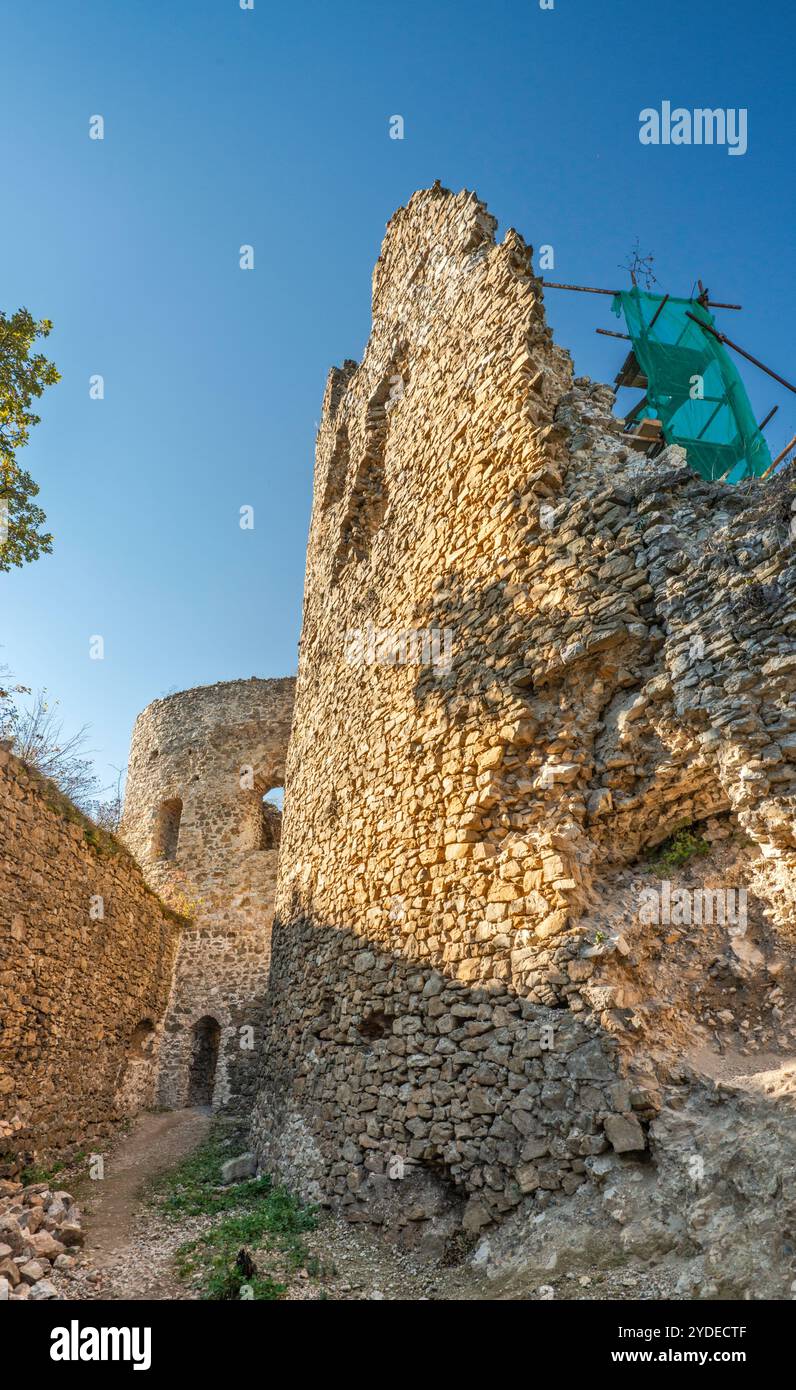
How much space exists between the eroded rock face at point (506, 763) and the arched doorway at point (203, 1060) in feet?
18.1

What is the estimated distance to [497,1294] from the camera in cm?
356

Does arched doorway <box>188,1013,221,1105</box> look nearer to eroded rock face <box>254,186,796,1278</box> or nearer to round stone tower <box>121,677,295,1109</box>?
round stone tower <box>121,677,295,1109</box>

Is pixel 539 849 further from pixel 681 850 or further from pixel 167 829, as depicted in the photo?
pixel 167 829

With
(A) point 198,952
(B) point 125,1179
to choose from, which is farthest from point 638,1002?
(A) point 198,952

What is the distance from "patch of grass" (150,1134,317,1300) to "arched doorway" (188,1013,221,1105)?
5.01 meters

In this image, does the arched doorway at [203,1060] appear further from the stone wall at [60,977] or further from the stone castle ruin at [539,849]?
the stone castle ruin at [539,849]

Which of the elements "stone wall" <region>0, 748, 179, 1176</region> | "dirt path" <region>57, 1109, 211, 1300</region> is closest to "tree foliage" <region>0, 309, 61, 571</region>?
"stone wall" <region>0, 748, 179, 1176</region>

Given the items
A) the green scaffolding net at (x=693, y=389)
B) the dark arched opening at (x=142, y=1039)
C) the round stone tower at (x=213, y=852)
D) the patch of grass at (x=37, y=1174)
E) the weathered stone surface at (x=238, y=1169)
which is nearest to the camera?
the patch of grass at (x=37, y=1174)

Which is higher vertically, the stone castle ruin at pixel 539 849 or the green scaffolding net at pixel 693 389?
the green scaffolding net at pixel 693 389

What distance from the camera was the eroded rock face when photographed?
13.2 feet

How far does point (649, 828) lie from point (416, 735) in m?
2.23

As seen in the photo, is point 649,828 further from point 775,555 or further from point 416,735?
point 416,735

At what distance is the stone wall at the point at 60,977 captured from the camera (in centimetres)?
640

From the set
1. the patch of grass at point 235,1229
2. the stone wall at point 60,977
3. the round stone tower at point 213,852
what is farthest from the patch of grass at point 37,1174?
the round stone tower at point 213,852
